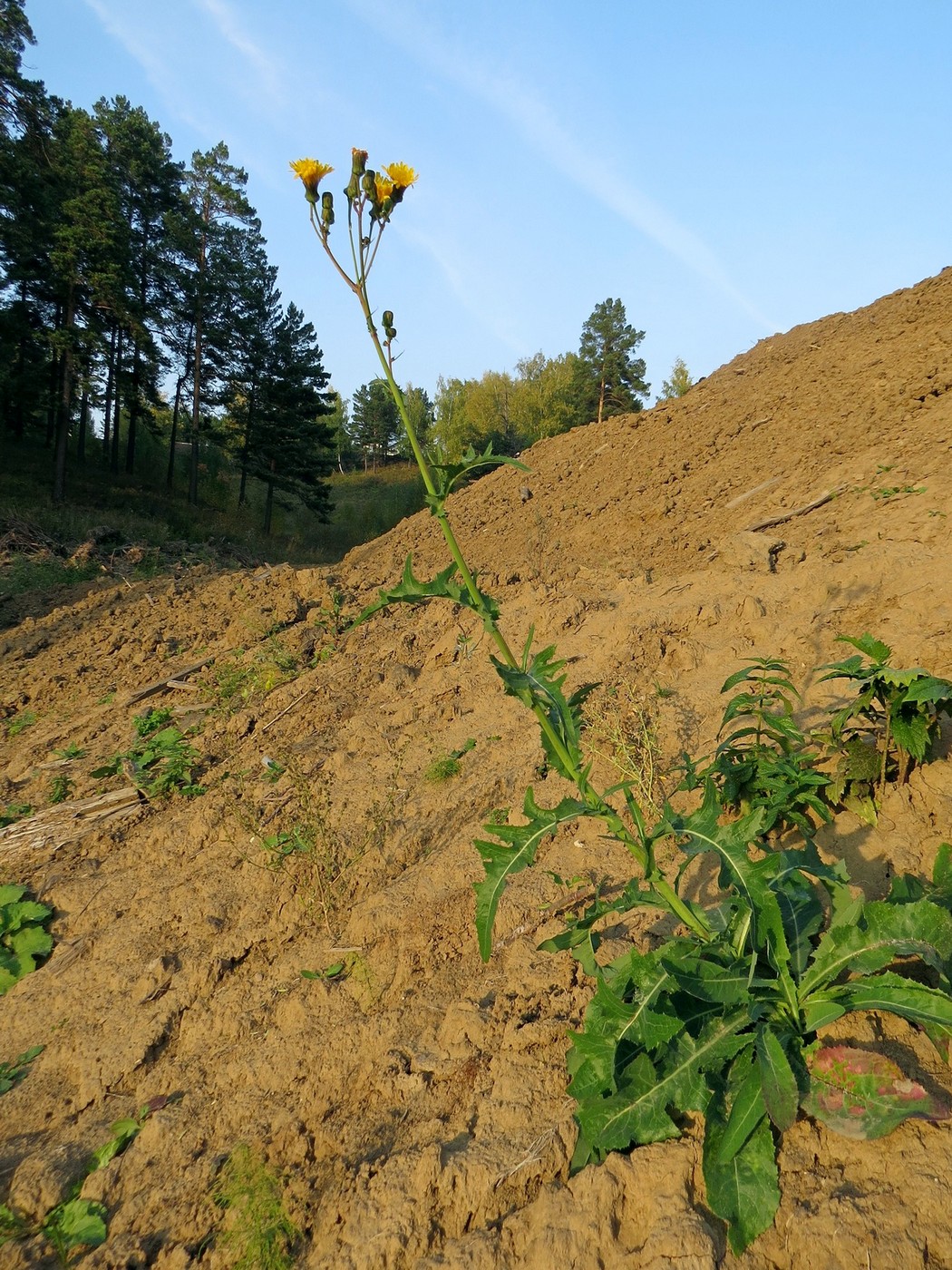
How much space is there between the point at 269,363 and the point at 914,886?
28.1 m

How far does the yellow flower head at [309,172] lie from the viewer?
6.15ft

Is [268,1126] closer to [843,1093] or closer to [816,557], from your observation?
[843,1093]

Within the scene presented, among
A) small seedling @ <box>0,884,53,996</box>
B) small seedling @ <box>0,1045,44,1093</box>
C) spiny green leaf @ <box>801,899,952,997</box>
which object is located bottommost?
small seedling @ <box>0,1045,44,1093</box>

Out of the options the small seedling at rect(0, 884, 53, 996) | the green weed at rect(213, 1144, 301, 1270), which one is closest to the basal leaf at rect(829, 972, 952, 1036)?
the green weed at rect(213, 1144, 301, 1270)

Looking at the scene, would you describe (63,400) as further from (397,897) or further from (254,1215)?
(254,1215)

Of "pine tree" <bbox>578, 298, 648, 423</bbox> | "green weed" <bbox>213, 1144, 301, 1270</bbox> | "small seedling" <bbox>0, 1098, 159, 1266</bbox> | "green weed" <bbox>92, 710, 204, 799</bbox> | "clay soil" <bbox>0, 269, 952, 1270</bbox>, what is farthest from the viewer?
"pine tree" <bbox>578, 298, 648, 423</bbox>

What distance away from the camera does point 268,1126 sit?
2289 millimetres

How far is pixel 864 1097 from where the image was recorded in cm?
166

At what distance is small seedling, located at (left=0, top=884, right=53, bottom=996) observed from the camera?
3.46 meters

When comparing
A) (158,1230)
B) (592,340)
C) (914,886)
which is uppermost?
(592,340)

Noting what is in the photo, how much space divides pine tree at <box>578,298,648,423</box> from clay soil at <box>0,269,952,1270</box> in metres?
28.0

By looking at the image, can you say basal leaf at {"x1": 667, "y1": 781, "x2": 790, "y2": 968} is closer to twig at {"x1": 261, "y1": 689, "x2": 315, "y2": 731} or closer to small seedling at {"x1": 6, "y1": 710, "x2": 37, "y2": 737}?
twig at {"x1": 261, "y1": 689, "x2": 315, "y2": 731}

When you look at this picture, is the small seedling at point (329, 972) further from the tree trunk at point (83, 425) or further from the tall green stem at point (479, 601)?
the tree trunk at point (83, 425)

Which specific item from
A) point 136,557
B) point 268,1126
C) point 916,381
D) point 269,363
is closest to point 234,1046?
point 268,1126
